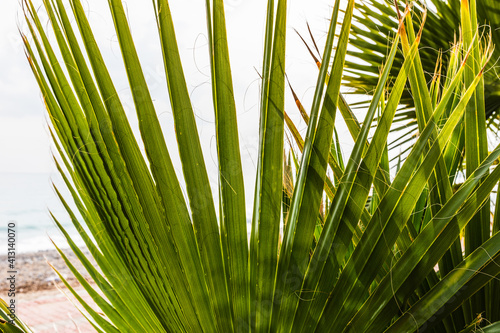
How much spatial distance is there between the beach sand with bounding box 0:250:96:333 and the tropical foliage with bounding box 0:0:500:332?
4.04m

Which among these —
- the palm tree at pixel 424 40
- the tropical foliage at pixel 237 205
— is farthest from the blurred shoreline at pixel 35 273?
the tropical foliage at pixel 237 205

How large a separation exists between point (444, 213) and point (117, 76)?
382 millimetres

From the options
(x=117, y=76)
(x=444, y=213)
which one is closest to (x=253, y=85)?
(x=117, y=76)

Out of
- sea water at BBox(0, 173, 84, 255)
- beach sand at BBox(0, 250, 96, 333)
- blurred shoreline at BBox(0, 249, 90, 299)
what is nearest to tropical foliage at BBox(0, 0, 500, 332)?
beach sand at BBox(0, 250, 96, 333)

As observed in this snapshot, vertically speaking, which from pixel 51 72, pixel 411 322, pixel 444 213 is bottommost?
pixel 411 322

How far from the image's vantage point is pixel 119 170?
0.40 m

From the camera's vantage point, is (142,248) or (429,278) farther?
(429,278)

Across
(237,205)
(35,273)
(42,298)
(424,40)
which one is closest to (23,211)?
(35,273)

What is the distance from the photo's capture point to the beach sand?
5594 millimetres

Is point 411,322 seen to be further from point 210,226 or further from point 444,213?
point 210,226

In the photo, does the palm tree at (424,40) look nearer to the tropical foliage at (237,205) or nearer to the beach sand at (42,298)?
the tropical foliage at (237,205)

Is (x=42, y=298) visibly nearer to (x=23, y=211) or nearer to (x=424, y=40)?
(x=23, y=211)

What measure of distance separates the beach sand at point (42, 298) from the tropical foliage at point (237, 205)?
13.3ft

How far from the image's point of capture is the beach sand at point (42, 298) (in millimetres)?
5594
